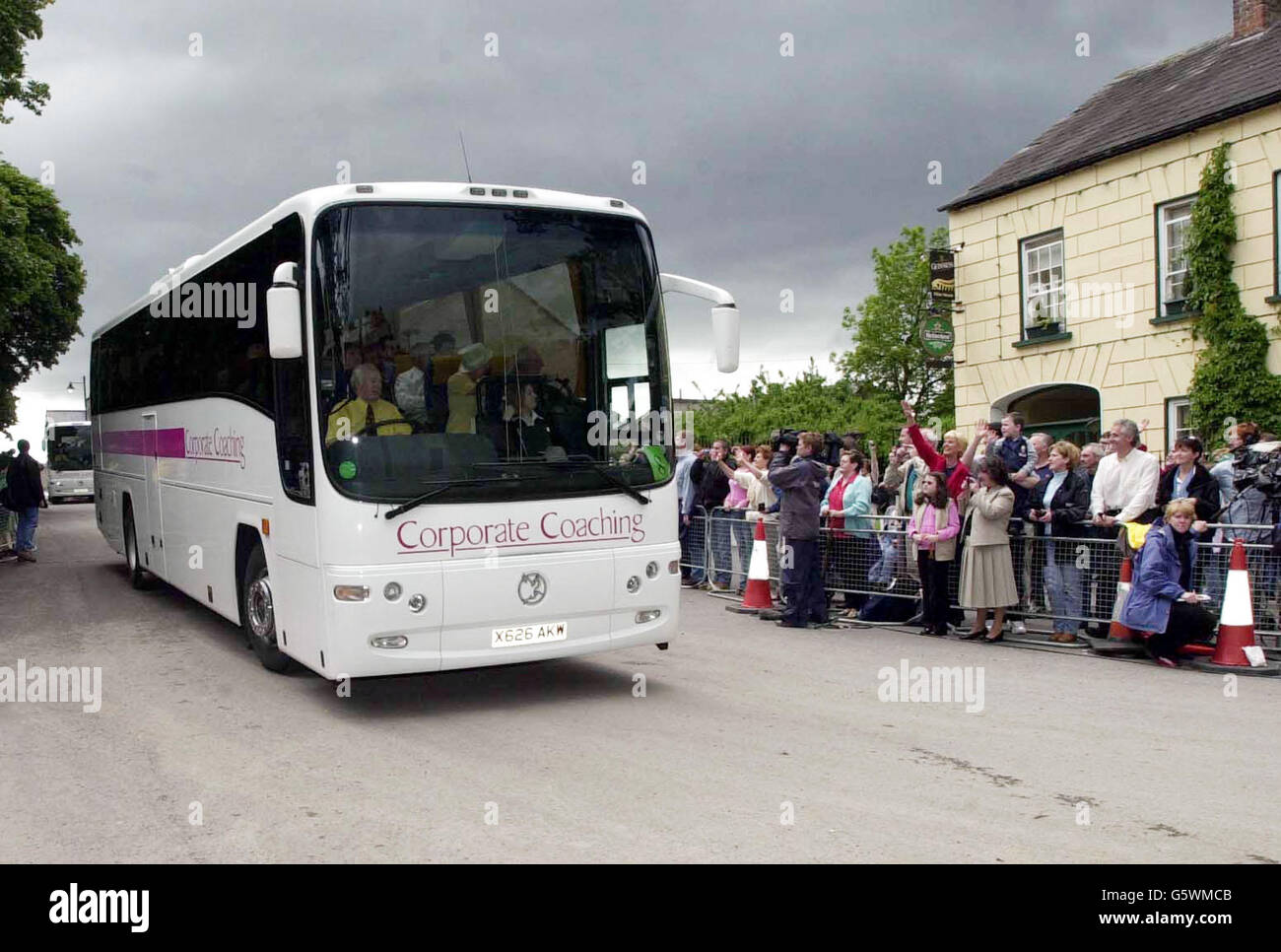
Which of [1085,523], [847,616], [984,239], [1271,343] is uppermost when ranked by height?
[984,239]

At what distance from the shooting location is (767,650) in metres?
10.9

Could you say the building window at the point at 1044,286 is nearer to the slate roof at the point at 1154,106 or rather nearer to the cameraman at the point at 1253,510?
the slate roof at the point at 1154,106

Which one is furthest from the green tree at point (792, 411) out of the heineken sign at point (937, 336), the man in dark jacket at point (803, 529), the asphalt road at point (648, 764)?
the asphalt road at point (648, 764)

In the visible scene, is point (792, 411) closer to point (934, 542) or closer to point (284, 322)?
point (934, 542)

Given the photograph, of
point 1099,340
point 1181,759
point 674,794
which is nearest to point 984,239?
point 1099,340

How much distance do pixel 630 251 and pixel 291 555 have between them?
333 cm

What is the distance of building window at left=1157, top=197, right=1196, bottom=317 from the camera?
1994 centimetres

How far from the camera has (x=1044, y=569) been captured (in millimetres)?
11516

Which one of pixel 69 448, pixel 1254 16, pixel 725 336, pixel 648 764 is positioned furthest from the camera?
pixel 69 448

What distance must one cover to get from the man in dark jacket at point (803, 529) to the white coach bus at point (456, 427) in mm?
3861

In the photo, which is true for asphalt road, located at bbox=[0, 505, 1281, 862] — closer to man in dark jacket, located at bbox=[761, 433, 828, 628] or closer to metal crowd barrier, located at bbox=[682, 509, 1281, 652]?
metal crowd barrier, located at bbox=[682, 509, 1281, 652]

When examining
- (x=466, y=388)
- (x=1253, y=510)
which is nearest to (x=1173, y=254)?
(x=1253, y=510)

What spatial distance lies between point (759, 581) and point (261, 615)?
20.4 feet
